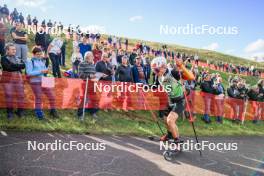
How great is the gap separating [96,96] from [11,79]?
294 centimetres

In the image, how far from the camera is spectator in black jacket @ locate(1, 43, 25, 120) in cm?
949

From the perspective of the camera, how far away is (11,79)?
962cm

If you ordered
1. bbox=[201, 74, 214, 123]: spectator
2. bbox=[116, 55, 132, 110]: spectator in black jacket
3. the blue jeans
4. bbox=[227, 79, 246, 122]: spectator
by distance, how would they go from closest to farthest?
the blue jeans < bbox=[116, 55, 132, 110]: spectator in black jacket < bbox=[201, 74, 214, 123]: spectator < bbox=[227, 79, 246, 122]: spectator

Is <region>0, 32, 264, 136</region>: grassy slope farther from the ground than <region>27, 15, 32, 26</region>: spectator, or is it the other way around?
<region>27, 15, 32, 26</region>: spectator

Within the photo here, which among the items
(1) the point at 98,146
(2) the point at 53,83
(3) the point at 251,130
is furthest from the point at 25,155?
(3) the point at 251,130

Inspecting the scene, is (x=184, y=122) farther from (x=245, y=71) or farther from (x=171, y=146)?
(x=245, y=71)

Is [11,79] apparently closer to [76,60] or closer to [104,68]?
[104,68]

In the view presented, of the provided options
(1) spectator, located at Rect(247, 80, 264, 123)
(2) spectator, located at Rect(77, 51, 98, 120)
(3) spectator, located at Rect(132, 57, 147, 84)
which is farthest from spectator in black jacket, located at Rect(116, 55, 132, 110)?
(1) spectator, located at Rect(247, 80, 264, 123)

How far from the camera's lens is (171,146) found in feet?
27.8

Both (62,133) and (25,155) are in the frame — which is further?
(62,133)

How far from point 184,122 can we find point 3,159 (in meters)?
A: 8.65

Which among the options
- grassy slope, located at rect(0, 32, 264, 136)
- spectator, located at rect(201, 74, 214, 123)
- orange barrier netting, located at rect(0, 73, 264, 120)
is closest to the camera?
grassy slope, located at rect(0, 32, 264, 136)

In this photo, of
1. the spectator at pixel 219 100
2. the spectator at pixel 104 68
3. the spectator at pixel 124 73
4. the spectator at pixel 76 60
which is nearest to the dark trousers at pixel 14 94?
the spectator at pixel 104 68

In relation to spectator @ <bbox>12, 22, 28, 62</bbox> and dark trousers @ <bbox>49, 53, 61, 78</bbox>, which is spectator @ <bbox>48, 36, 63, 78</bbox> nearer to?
dark trousers @ <bbox>49, 53, 61, 78</bbox>
